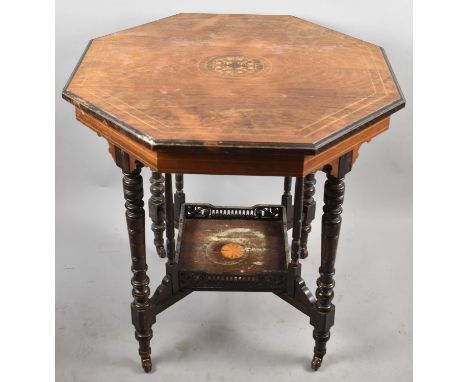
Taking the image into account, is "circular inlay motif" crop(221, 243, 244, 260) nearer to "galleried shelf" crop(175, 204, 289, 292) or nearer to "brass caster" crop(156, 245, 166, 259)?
"galleried shelf" crop(175, 204, 289, 292)

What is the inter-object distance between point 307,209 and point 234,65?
102 cm

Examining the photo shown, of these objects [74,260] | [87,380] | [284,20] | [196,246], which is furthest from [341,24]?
[87,380]

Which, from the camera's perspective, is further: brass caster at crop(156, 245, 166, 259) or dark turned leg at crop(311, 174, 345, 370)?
brass caster at crop(156, 245, 166, 259)

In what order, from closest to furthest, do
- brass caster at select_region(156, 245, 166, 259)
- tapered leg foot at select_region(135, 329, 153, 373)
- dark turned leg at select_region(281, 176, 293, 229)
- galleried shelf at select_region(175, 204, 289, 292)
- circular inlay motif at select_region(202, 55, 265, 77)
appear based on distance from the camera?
circular inlay motif at select_region(202, 55, 265, 77), tapered leg foot at select_region(135, 329, 153, 373), galleried shelf at select_region(175, 204, 289, 292), dark turned leg at select_region(281, 176, 293, 229), brass caster at select_region(156, 245, 166, 259)

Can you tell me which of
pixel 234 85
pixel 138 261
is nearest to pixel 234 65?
pixel 234 85

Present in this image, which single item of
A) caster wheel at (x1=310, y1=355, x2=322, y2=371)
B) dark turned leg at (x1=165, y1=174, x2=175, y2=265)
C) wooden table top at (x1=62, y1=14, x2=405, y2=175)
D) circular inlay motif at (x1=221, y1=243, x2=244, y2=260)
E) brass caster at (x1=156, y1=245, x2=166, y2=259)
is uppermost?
wooden table top at (x1=62, y1=14, x2=405, y2=175)

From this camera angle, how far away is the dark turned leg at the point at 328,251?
9.86ft

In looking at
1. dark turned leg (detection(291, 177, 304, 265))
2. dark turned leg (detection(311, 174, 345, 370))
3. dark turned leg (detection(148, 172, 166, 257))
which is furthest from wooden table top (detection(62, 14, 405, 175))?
dark turned leg (detection(148, 172, 166, 257))

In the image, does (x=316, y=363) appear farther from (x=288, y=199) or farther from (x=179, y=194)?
(x=179, y=194)

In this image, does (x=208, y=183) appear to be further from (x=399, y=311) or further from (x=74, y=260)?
(x=399, y=311)

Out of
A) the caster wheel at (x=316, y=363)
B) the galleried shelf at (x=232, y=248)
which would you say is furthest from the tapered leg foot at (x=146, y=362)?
the caster wheel at (x=316, y=363)

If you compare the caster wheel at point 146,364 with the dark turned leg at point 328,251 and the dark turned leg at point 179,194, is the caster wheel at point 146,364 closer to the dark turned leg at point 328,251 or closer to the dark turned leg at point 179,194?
the dark turned leg at point 328,251

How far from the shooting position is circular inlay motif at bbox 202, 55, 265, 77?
3113 mm

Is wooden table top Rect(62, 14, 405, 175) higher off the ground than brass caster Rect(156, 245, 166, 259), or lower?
higher
